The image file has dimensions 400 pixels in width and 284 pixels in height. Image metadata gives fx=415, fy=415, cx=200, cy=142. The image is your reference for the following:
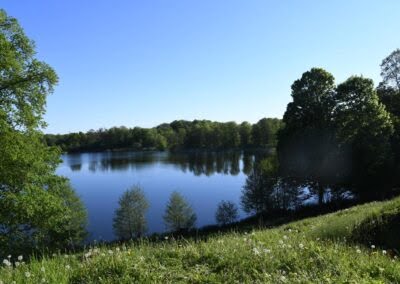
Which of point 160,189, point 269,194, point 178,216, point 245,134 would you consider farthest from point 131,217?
point 245,134

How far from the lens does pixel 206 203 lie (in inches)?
2331

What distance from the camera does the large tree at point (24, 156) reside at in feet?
49.2

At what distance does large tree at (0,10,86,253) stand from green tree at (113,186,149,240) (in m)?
28.4

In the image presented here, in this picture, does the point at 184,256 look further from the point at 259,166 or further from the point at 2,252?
the point at 259,166

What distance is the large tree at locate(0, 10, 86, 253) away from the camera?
15.0 m

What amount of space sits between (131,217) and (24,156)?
31040 millimetres

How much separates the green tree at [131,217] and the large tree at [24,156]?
1119 inches

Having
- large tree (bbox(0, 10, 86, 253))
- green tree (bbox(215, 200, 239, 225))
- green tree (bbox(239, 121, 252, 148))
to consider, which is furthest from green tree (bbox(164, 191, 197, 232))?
green tree (bbox(239, 121, 252, 148))

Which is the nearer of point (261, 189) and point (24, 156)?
point (24, 156)

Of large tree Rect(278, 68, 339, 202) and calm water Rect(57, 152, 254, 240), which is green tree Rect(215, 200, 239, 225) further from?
large tree Rect(278, 68, 339, 202)

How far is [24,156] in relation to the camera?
602 inches

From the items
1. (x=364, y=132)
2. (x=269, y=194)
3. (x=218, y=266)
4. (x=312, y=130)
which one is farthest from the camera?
(x=269, y=194)

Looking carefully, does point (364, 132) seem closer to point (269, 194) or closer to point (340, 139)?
point (340, 139)

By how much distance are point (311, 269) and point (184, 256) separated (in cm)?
179
